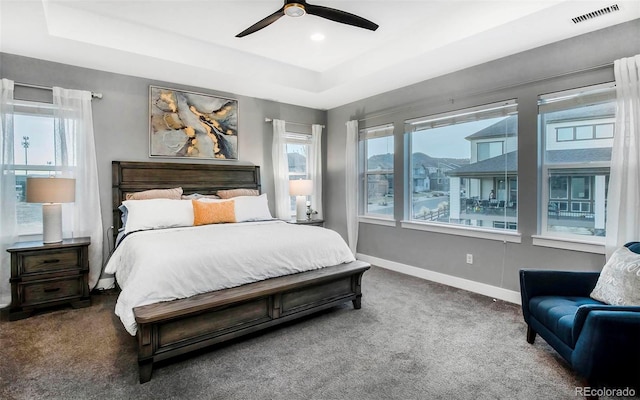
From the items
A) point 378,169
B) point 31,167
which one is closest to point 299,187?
point 378,169

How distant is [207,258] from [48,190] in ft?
6.48

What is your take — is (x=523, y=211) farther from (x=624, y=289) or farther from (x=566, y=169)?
(x=624, y=289)

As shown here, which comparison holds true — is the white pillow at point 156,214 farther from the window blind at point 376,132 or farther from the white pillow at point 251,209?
the window blind at point 376,132

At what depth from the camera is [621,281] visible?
212 centimetres

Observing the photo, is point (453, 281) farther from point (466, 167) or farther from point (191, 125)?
point (191, 125)

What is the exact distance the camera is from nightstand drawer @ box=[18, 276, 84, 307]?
304cm

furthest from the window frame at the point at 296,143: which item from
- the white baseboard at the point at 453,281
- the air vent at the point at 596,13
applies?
the air vent at the point at 596,13

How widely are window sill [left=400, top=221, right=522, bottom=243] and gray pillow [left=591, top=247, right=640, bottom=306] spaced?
3.62 ft

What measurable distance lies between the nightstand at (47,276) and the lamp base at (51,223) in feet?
0.27

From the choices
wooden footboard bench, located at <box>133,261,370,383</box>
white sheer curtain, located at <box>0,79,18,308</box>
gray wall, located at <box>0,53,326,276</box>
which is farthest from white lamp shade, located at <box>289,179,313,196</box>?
white sheer curtain, located at <box>0,79,18,308</box>

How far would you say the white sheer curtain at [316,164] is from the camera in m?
5.57

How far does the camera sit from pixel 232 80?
4215 mm

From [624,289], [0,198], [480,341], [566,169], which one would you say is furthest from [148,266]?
[566,169]

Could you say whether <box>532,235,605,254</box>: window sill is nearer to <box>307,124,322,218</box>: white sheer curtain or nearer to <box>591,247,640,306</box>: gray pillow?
<box>591,247,640,306</box>: gray pillow
